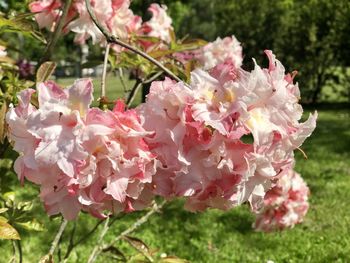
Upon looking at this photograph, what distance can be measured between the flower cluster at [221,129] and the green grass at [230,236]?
2496 mm

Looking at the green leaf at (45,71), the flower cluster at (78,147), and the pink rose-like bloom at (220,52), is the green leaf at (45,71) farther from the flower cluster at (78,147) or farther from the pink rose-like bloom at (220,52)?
the pink rose-like bloom at (220,52)

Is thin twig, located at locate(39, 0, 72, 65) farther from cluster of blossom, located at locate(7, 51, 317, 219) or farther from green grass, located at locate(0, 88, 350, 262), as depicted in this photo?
green grass, located at locate(0, 88, 350, 262)

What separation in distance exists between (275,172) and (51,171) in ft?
1.29

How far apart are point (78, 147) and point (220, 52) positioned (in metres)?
2.28

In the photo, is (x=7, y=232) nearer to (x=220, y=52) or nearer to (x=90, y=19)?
(x=90, y=19)

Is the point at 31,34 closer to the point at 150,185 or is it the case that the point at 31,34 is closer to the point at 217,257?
the point at 150,185

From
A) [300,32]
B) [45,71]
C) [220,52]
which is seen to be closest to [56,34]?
[45,71]

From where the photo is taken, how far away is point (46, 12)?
1.96 meters

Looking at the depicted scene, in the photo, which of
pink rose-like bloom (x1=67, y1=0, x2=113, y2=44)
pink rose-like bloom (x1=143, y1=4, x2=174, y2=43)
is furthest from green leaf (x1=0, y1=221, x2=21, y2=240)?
pink rose-like bloom (x1=143, y1=4, x2=174, y2=43)

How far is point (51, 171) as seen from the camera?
0.98 m

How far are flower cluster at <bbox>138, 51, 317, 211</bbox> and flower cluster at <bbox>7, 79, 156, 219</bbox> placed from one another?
43 mm

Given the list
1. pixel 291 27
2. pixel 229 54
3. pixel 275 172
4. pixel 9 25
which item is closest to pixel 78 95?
pixel 275 172

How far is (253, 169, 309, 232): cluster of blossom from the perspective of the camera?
303cm

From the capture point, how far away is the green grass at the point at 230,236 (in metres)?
3.99
